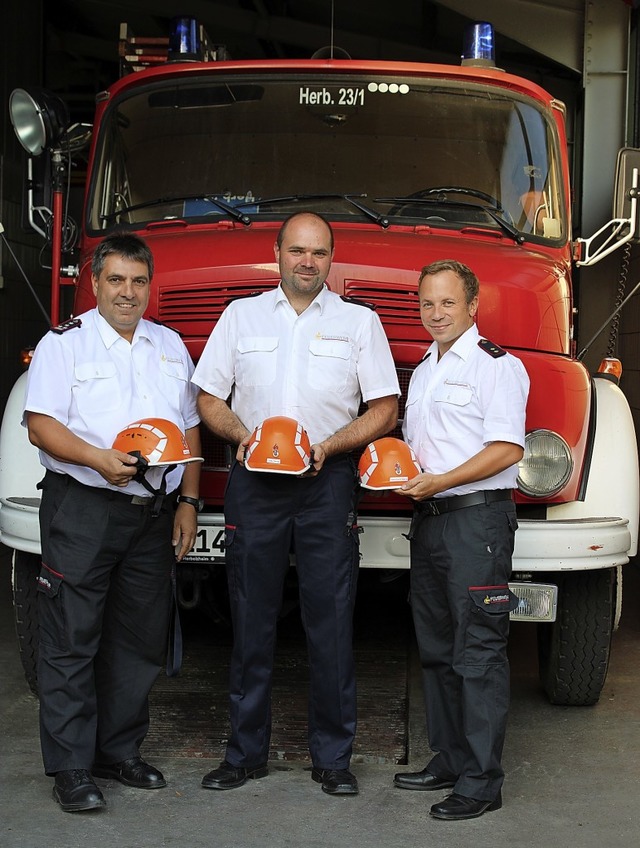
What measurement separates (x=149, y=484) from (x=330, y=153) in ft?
7.10

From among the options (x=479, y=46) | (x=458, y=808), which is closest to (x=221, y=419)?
(x=458, y=808)

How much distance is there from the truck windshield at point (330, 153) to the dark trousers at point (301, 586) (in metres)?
1.61

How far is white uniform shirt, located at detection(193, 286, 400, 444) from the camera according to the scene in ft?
13.6

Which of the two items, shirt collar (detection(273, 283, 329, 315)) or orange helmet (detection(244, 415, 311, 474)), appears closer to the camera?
orange helmet (detection(244, 415, 311, 474))

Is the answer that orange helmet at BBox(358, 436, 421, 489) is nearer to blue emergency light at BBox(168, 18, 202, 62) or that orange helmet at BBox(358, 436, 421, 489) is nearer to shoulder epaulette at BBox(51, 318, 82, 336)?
shoulder epaulette at BBox(51, 318, 82, 336)

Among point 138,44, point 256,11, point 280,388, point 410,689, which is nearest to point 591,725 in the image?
point 410,689

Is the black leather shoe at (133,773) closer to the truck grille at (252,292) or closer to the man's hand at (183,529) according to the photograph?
the man's hand at (183,529)

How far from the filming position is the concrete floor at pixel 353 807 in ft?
12.4

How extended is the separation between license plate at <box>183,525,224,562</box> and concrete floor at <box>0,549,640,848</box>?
29.6 inches

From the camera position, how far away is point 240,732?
13.7 ft

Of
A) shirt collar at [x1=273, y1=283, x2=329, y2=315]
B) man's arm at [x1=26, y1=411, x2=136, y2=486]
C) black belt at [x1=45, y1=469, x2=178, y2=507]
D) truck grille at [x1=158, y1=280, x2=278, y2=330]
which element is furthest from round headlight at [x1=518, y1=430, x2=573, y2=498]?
man's arm at [x1=26, y1=411, x2=136, y2=486]

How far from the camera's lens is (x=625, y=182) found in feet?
18.6

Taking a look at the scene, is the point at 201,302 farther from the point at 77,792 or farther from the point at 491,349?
the point at 77,792

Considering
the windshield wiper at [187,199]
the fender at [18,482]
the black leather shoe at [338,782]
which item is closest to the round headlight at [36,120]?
the windshield wiper at [187,199]
